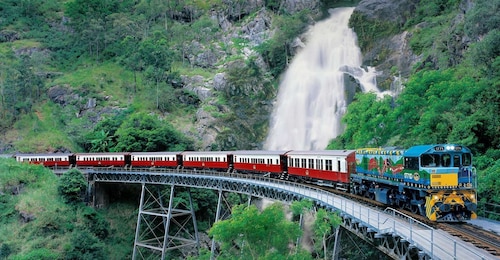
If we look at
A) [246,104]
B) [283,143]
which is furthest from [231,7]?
[283,143]

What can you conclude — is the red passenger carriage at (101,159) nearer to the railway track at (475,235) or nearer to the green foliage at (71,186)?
the green foliage at (71,186)

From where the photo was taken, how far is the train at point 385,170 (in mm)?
19688

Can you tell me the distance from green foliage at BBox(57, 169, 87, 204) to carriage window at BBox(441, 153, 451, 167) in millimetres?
34817

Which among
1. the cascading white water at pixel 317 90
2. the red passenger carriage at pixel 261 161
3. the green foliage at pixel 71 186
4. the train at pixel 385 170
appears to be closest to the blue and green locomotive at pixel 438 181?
the train at pixel 385 170

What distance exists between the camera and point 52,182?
4622 centimetres

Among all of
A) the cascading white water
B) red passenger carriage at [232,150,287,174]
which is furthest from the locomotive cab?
the cascading white water

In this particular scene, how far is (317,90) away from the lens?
214 feet

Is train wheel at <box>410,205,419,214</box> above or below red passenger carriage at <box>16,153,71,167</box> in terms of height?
below

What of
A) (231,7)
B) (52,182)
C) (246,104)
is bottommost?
(52,182)

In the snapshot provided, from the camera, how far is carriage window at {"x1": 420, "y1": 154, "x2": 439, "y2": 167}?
20.2m

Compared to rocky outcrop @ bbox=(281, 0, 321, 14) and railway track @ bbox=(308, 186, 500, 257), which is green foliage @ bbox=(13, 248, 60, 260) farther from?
rocky outcrop @ bbox=(281, 0, 321, 14)

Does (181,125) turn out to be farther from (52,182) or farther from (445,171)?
(445,171)

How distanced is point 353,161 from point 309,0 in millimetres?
64594

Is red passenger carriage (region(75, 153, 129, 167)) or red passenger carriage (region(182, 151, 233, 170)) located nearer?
red passenger carriage (region(182, 151, 233, 170))
